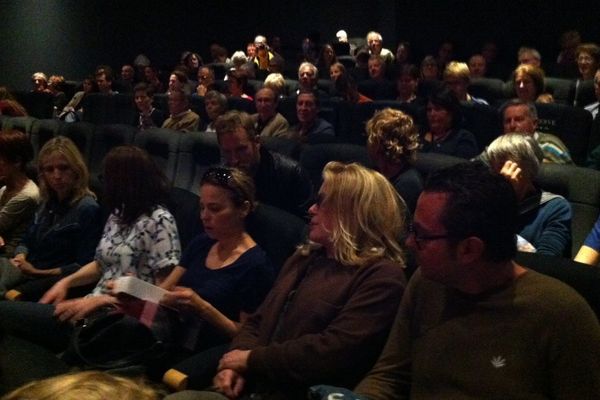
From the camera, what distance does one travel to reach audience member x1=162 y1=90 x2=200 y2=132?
566 centimetres

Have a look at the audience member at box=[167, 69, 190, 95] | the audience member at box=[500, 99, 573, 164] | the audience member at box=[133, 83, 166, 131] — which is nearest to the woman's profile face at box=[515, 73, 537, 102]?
the audience member at box=[500, 99, 573, 164]

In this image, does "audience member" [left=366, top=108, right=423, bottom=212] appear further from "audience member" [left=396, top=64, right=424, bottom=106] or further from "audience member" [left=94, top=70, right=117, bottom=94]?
"audience member" [left=94, top=70, right=117, bottom=94]

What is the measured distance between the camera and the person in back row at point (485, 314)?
142 cm

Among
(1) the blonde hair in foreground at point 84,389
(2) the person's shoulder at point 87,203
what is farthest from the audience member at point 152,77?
(1) the blonde hair in foreground at point 84,389

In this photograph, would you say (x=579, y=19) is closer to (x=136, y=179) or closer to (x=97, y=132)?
(x=97, y=132)

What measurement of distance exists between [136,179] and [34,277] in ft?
2.17

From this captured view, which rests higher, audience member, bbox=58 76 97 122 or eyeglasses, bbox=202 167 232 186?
eyeglasses, bbox=202 167 232 186

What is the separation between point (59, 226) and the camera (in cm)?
299

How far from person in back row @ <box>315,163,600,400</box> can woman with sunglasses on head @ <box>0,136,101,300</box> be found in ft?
5.60

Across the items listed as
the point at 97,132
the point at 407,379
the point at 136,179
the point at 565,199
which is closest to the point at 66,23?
the point at 97,132

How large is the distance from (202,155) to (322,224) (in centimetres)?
228

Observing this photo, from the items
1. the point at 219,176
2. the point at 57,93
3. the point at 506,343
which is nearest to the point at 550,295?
the point at 506,343

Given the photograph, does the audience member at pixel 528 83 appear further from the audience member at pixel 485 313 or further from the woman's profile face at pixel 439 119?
the audience member at pixel 485 313

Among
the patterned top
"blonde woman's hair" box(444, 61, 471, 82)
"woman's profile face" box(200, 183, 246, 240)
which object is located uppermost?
"blonde woman's hair" box(444, 61, 471, 82)
